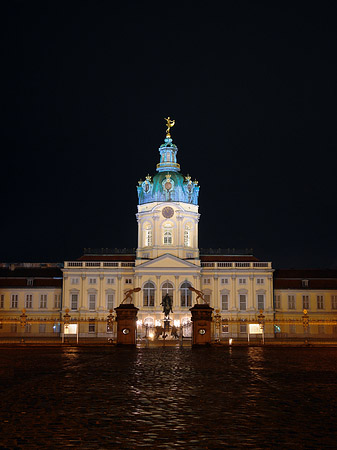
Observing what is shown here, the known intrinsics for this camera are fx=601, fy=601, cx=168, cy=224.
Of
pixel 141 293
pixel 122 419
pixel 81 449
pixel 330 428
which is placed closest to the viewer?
pixel 81 449

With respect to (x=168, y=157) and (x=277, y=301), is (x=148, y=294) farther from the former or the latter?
(x=168, y=157)

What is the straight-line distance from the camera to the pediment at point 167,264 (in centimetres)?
7669

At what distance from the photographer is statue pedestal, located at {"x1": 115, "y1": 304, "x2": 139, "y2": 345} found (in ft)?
132

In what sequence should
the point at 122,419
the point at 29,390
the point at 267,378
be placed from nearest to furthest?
1. the point at 122,419
2. the point at 29,390
3. the point at 267,378

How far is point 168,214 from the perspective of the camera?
79.4 meters

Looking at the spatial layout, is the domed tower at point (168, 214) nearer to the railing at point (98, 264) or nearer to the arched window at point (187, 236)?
the arched window at point (187, 236)

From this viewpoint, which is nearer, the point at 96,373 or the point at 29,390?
the point at 29,390

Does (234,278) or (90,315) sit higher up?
(234,278)

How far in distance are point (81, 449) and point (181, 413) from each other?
366 centimetres

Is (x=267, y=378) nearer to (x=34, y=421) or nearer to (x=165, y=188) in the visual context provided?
(x=34, y=421)

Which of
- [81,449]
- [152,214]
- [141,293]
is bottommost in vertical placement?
[81,449]

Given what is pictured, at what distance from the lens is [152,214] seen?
79.9 m

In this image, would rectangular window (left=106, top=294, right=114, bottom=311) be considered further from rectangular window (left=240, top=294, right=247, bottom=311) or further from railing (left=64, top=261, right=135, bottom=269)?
rectangular window (left=240, top=294, right=247, bottom=311)

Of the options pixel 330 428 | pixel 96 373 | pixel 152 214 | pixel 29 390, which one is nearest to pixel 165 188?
pixel 152 214
